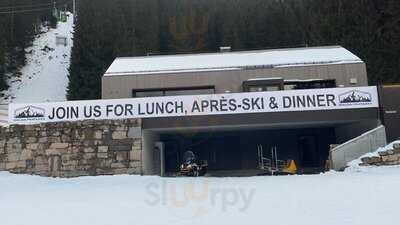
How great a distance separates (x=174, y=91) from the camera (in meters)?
24.6

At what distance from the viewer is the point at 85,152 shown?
18688 millimetres

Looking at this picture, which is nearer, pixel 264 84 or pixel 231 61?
pixel 264 84

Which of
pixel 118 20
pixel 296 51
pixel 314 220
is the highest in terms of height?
pixel 118 20

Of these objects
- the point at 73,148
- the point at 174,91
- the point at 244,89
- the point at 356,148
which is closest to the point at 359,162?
the point at 356,148

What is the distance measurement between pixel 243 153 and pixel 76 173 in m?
9.83

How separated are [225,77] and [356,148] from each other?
8603 mm

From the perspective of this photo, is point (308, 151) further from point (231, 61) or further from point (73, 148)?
point (73, 148)

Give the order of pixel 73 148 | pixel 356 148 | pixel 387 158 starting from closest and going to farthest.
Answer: pixel 387 158
pixel 356 148
pixel 73 148

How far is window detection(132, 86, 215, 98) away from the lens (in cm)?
2450

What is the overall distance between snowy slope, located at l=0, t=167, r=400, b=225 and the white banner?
468 centimetres

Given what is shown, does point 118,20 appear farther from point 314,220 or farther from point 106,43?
point 314,220

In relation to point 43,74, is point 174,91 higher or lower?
lower

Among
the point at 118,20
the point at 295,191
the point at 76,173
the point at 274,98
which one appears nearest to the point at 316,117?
the point at 274,98

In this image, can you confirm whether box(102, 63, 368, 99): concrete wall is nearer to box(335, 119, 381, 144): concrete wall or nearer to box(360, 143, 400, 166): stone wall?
box(335, 119, 381, 144): concrete wall
